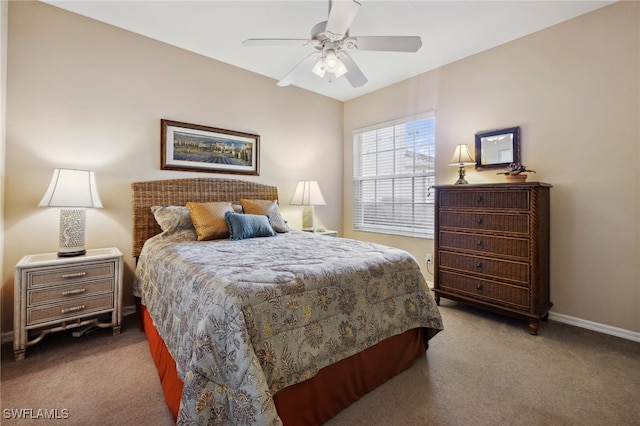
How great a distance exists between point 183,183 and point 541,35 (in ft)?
12.3

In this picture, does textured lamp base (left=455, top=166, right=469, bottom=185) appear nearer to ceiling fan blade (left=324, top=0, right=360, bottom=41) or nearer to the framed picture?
ceiling fan blade (left=324, top=0, right=360, bottom=41)

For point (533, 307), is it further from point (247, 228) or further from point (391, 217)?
point (247, 228)

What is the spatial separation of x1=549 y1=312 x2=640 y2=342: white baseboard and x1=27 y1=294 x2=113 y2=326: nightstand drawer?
386cm

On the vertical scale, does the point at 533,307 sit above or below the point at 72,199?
below

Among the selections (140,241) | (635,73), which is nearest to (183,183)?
(140,241)

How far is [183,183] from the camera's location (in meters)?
3.00

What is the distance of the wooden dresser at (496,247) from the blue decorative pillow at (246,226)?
1.77 meters

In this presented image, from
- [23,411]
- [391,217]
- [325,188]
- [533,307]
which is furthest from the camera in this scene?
[325,188]

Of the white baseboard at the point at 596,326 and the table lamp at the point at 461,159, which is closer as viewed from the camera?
the white baseboard at the point at 596,326

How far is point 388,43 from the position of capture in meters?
1.98

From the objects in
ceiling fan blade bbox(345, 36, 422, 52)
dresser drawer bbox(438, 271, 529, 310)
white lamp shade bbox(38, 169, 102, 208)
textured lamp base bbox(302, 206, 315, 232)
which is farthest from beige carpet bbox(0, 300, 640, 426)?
ceiling fan blade bbox(345, 36, 422, 52)

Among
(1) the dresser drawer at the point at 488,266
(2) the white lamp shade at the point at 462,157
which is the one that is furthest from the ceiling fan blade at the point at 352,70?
(1) the dresser drawer at the point at 488,266

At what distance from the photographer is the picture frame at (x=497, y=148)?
2.81 meters

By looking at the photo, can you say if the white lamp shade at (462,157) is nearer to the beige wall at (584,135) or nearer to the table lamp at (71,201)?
the beige wall at (584,135)
